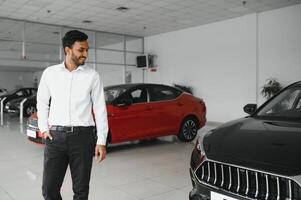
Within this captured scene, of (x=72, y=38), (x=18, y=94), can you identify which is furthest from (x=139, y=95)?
(x=18, y=94)

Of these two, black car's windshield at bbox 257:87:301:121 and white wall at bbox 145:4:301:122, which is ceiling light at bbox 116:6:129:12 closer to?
white wall at bbox 145:4:301:122

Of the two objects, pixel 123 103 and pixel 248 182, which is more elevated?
pixel 123 103

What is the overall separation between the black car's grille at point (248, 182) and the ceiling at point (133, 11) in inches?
253

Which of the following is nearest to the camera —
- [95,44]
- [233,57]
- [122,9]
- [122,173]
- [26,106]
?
[122,173]

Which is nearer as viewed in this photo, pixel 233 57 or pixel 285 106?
pixel 285 106

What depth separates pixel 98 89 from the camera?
2.05 meters

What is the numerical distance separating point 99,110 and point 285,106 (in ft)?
5.19

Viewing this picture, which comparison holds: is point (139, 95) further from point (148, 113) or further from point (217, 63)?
point (217, 63)

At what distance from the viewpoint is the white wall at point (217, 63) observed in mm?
8992

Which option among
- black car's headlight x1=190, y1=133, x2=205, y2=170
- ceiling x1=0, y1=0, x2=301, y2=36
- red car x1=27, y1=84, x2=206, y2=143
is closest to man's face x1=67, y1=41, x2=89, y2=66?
black car's headlight x1=190, y1=133, x2=205, y2=170

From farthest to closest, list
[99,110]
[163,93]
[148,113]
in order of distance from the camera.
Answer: [163,93] → [148,113] → [99,110]

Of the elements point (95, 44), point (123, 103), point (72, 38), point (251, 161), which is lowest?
point (251, 161)

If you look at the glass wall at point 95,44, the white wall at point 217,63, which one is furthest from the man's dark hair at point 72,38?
the glass wall at point 95,44

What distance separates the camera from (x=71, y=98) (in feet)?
6.53
